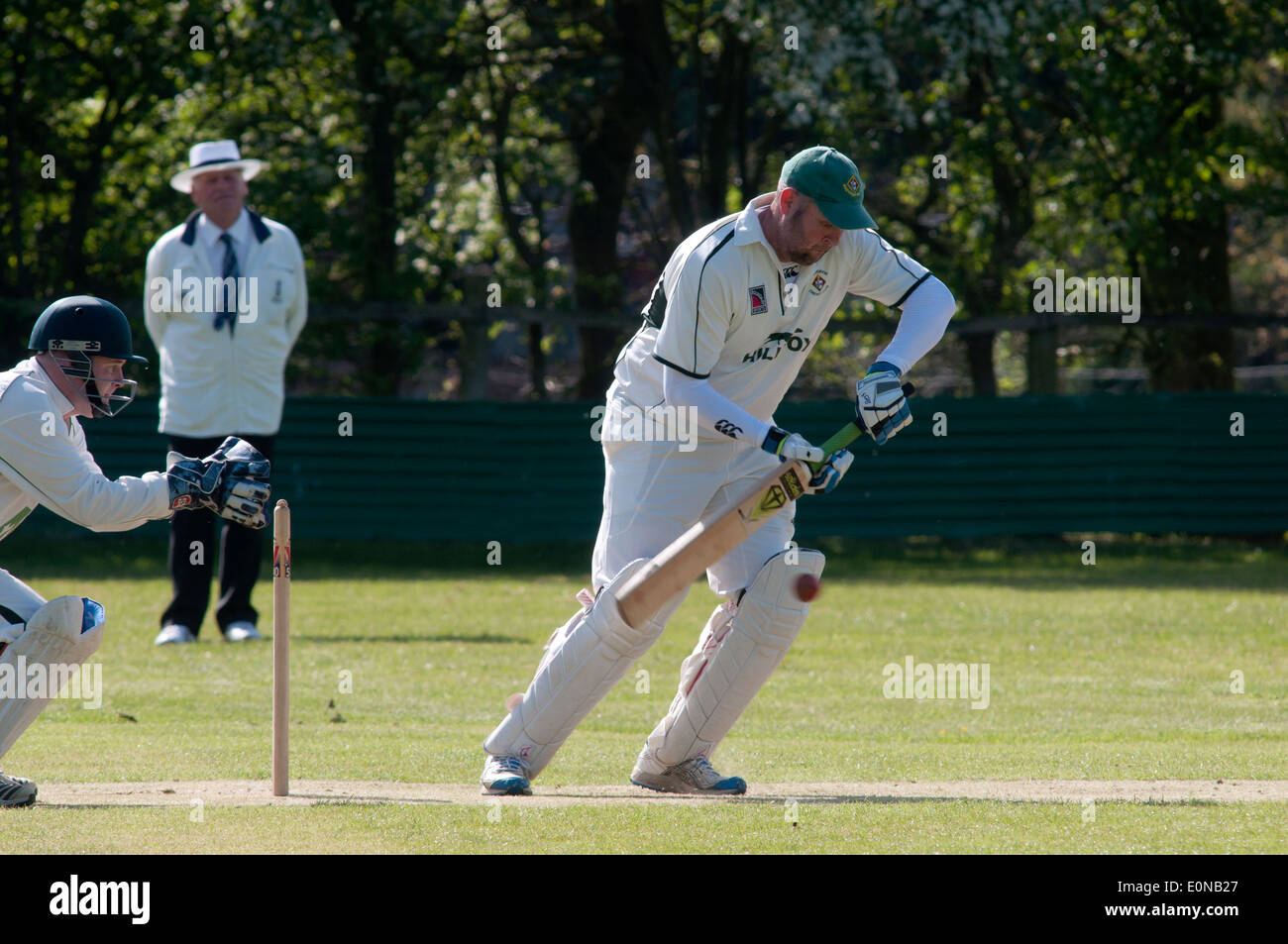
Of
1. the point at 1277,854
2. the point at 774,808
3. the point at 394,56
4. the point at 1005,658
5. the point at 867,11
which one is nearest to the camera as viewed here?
the point at 1277,854

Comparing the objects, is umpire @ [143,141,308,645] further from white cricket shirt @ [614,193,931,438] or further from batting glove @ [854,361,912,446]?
batting glove @ [854,361,912,446]

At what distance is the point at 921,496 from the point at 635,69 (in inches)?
223

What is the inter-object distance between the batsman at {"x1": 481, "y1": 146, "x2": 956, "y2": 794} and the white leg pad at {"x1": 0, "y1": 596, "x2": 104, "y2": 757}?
1.54 m

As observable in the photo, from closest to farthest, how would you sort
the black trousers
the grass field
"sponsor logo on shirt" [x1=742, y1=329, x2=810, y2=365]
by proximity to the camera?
the grass field
"sponsor logo on shirt" [x1=742, y1=329, x2=810, y2=365]
the black trousers

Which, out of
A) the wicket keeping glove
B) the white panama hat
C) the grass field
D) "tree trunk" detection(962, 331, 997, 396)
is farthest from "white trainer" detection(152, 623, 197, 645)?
"tree trunk" detection(962, 331, 997, 396)

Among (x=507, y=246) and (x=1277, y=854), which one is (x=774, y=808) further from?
(x=507, y=246)

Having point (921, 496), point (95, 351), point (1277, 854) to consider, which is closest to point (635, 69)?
point (921, 496)

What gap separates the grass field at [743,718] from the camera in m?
5.30

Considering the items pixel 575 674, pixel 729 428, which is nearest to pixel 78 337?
pixel 575 674

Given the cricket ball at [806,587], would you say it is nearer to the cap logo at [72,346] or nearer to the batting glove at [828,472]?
the batting glove at [828,472]

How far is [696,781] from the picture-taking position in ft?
21.0

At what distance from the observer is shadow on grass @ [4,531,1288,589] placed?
1459 centimetres

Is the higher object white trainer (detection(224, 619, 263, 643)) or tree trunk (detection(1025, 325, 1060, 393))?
tree trunk (detection(1025, 325, 1060, 393))

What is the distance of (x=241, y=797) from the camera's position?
19.6ft
